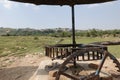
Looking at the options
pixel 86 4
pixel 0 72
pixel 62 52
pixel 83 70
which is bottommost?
pixel 0 72

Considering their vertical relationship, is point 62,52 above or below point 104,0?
below

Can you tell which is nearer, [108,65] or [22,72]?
[108,65]

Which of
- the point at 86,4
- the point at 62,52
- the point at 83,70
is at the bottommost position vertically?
the point at 83,70

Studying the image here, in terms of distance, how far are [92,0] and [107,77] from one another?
2.46 metres

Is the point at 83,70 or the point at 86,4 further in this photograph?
the point at 86,4

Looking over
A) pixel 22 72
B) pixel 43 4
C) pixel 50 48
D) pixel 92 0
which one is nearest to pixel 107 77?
pixel 50 48

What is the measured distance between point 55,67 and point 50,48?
0.99 m

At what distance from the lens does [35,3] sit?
833cm

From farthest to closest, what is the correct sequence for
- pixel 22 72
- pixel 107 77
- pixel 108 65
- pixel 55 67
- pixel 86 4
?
pixel 22 72 → pixel 108 65 → pixel 86 4 → pixel 55 67 → pixel 107 77

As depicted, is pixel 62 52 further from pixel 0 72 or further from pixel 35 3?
pixel 0 72

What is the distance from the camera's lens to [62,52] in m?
7.11

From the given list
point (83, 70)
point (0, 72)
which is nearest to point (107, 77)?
point (83, 70)

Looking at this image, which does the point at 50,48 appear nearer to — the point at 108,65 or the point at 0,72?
the point at 108,65

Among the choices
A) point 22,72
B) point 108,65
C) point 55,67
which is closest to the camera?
point 55,67
